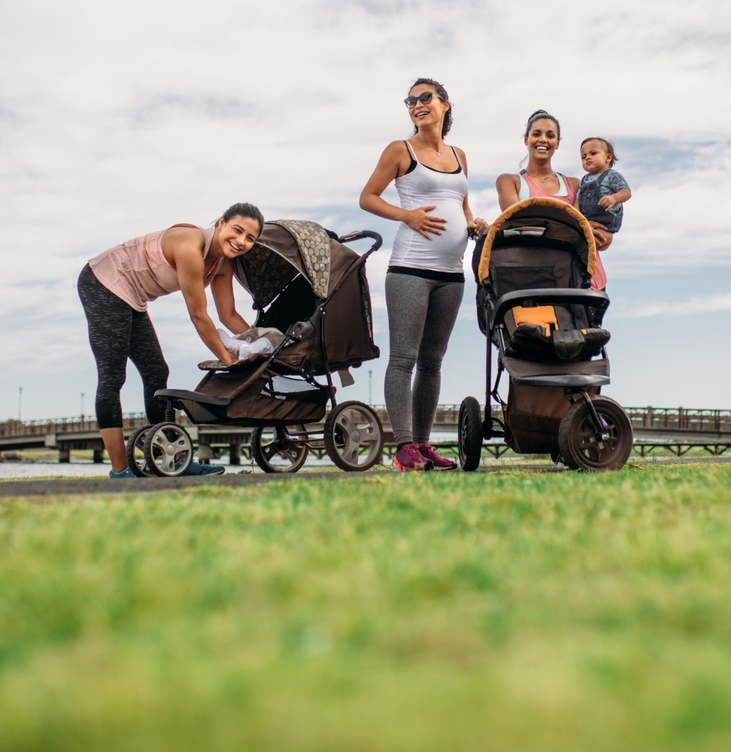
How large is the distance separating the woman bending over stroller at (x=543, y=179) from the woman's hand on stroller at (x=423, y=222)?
2.57 feet

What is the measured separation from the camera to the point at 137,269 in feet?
18.9

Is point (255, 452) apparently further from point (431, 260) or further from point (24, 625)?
point (24, 625)

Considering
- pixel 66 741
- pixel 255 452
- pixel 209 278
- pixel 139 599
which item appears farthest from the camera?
pixel 255 452

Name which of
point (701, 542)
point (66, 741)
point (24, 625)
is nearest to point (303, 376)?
point (701, 542)

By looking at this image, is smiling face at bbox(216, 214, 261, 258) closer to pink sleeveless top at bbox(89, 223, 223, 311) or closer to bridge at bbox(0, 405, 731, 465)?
pink sleeveless top at bbox(89, 223, 223, 311)

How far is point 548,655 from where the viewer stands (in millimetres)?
1107

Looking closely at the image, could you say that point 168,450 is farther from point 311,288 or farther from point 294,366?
point 311,288

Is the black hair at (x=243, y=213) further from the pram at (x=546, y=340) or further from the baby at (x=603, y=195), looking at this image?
the baby at (x=603, y=195)

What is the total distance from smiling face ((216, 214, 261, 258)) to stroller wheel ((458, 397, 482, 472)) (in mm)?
2157

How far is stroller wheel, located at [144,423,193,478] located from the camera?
5578 millimetres

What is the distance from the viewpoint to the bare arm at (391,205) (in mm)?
5914

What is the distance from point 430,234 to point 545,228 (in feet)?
3.12

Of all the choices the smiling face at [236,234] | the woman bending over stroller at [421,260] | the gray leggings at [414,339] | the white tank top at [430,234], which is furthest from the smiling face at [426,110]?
the smiling face at [236,234]

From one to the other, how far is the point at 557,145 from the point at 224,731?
6.33 meters
